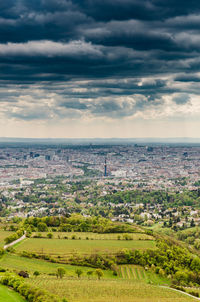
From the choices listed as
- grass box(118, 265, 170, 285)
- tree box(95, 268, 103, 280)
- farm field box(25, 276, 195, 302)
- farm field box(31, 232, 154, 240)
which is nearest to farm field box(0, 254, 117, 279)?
tree box(95, 268, 103, 280)

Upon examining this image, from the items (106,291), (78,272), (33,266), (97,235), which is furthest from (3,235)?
(106,291)

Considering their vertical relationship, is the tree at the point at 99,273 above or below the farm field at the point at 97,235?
above

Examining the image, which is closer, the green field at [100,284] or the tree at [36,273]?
the green field at [100,284]

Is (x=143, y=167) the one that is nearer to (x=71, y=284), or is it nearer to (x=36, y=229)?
(x=36, y=229)

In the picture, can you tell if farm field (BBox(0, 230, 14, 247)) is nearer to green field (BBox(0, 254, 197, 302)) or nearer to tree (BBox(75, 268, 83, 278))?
green field (BBox(0, 254, 197, 302))

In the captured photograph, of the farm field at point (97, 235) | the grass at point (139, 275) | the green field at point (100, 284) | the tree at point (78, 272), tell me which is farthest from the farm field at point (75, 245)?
the tree at point (78, 272)

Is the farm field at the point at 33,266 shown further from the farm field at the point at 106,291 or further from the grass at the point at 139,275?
the farm field at the point at 106,291
